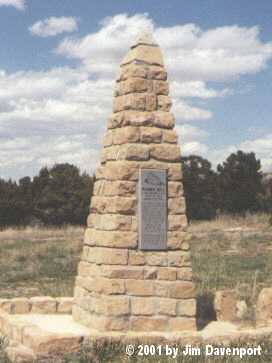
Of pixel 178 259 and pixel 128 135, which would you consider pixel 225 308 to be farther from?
pixel 128 135

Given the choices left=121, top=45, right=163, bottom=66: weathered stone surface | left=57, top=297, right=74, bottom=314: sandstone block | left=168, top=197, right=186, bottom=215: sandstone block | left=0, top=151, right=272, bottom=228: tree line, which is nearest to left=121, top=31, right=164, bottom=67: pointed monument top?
left=121, top=45, right=163, bottom=66: weathered stone surface

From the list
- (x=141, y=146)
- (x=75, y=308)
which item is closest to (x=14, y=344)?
(x=75, y=308)

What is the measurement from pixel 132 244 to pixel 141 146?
130 cm

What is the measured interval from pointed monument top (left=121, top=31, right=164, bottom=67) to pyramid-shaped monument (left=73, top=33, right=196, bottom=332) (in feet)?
0.04

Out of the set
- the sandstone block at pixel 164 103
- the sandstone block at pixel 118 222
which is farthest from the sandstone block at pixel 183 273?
the sandstone block at pixel 164 103

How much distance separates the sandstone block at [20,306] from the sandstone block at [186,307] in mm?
2671

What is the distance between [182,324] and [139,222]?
1449 millimetres

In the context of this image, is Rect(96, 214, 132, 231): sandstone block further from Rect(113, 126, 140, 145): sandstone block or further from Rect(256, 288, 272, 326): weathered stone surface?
Rect(256, 288, 272, 326): weathered stone surface

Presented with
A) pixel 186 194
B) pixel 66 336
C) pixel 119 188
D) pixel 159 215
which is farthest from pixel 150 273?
pixel 186 194

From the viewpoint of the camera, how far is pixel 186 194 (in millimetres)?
42844

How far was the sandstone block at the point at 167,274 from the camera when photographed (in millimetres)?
9227

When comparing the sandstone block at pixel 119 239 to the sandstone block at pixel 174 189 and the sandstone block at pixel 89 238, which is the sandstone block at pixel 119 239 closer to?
the sandstone block at pixel 89 238

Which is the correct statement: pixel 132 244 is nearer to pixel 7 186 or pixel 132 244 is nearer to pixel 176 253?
pixel 176 253

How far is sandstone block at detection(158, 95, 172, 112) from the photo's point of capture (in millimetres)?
9602
